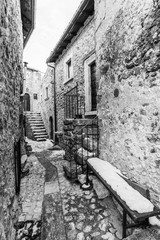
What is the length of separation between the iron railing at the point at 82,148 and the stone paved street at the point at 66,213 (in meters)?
0.40

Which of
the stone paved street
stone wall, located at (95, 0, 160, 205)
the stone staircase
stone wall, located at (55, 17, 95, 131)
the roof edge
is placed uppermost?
the roof edge

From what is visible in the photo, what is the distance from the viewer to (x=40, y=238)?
1.93 metres

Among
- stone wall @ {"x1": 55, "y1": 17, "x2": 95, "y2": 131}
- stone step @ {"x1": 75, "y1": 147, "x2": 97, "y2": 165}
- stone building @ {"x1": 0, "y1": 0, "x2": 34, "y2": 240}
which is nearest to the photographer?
stone building @ {"x1": 0, "y1": 0, "x2": 34, "y2": 240}

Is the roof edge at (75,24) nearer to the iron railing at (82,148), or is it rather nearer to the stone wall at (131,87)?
the stone wall at (131,87)

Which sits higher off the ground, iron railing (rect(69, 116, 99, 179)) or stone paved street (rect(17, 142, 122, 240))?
iron railing (rect(69, 116, 99, 179))

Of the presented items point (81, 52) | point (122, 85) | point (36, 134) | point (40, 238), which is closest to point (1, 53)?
point (122, 85)

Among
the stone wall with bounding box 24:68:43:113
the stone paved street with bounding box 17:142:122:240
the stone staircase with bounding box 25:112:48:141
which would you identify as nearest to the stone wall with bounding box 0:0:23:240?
the stone paved street with bounding box 17:142:122:240

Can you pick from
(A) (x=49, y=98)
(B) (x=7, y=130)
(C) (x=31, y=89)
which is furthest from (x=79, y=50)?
(C) (x=31, y=89)

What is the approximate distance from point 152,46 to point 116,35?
3.39ft

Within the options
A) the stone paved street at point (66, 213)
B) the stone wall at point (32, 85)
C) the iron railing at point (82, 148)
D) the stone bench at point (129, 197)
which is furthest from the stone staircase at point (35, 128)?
the stone bench at point (129, 197)

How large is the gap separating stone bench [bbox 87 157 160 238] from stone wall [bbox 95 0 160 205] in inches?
6.1

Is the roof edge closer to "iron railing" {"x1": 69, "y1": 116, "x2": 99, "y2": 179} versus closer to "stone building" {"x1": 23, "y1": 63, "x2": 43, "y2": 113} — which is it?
"iron railing" {"x1": 69, "y1": 116, "x2": 99, "y2": 179}

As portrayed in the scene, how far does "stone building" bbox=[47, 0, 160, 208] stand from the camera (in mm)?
1763

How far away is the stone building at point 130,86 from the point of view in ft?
5.78
